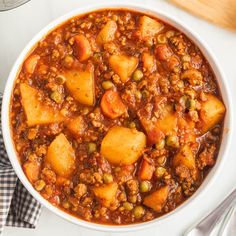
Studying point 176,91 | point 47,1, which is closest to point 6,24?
point 47,1

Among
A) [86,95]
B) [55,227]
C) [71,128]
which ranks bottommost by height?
[55,227]

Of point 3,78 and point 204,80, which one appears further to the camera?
point 3,78

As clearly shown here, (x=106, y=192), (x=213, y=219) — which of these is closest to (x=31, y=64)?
(x=106, y=192)

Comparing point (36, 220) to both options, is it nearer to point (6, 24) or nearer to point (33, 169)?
point (33, 169)

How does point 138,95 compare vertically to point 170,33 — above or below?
below

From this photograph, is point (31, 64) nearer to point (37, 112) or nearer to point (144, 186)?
point (37, 112)

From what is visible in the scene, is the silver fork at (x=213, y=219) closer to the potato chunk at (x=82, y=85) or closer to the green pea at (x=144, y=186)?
the green pea at (x=144, y=186)
